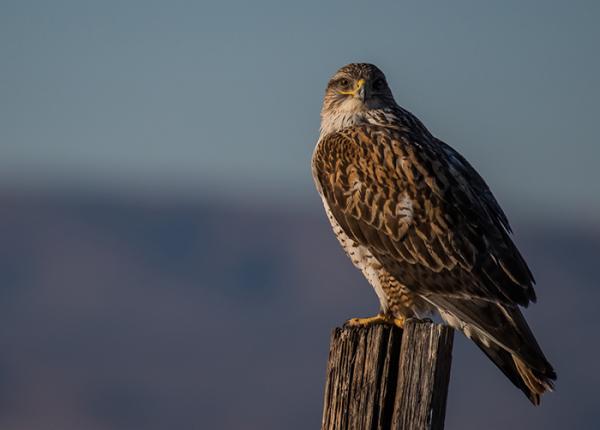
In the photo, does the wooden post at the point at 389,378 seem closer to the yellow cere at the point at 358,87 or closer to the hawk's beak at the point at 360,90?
the hawk's beak at the point at 360,90

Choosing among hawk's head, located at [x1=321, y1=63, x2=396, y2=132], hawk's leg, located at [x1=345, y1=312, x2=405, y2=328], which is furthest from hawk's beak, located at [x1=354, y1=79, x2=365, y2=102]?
hawk's leg, located at [x1=345, y1=312, x2=405, y2=328]

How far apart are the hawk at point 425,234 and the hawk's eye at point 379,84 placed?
873 mm

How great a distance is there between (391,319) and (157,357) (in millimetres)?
86941

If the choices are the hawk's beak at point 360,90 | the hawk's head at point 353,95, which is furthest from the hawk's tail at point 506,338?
the hawk's beak at point 360,90

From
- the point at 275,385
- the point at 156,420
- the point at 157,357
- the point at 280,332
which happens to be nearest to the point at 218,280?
the point at 280,332

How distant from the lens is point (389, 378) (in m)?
7.57

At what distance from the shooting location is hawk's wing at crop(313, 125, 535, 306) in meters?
9.65

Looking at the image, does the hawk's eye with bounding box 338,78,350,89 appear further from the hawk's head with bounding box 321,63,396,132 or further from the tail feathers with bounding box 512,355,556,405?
the tail feathers with bounding box 512,355,556,405

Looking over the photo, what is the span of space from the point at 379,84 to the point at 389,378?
4388 mm

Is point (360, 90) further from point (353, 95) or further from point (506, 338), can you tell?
point (506, 338)

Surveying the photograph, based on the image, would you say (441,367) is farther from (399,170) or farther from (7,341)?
(7,341)

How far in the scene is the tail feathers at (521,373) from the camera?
29.4ft

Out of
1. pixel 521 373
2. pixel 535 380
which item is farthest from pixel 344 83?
pixel 535 380

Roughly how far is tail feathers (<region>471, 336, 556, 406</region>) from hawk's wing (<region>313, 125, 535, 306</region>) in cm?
34
